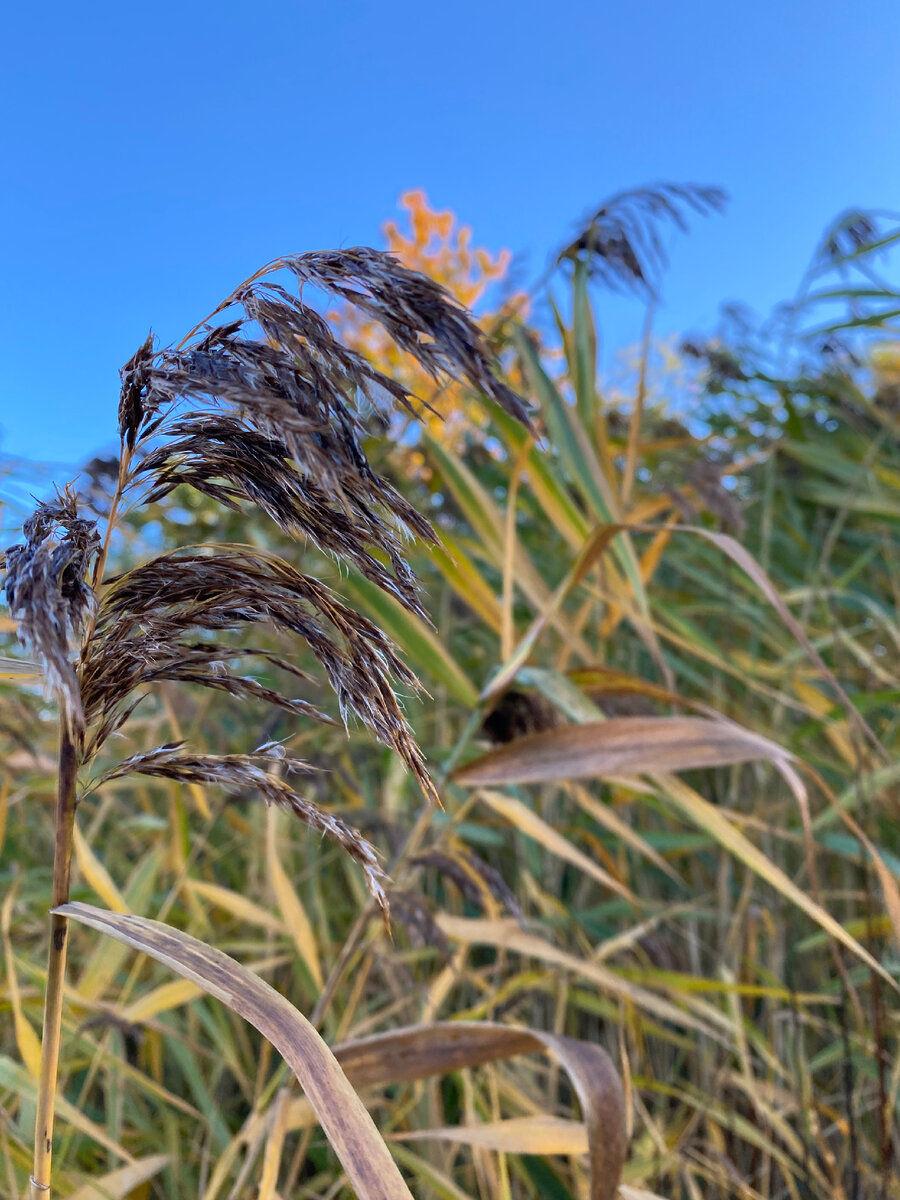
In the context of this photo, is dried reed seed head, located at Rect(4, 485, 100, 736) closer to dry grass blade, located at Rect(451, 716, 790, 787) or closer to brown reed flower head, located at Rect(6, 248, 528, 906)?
brown reed flower head, located at Rect(6, 248, 528, 906)

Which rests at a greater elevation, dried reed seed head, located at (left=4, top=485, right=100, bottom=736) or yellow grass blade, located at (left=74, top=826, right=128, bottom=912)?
dried reed seed head, located at (left=4, top=485, right=100, bottom=736)

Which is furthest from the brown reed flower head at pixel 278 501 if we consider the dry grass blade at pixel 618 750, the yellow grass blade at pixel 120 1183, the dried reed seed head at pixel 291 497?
the yellow grass blade at pixel 120 1183

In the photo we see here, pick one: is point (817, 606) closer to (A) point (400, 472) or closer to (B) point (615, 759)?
(A) point (400, 472)

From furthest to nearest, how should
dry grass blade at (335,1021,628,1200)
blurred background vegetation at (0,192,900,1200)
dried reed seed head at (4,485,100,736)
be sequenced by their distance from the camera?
blurred background vegetation at (0,192,900,1200)
dry grass blade at (335,1021,628,1200)
dried reed seed head at (4,485,100,736)

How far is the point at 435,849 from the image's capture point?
0.89 m

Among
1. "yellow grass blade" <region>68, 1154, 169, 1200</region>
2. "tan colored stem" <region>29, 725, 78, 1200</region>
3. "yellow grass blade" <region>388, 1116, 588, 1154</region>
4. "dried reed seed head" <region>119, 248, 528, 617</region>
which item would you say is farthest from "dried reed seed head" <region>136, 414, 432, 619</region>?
"yellow grass blade" <region>68, 1154, 169, 1200</region>

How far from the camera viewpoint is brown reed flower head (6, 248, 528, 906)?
1.17 feet

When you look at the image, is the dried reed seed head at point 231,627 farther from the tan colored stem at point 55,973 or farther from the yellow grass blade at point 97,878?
the yellow grass blade at point 97,878

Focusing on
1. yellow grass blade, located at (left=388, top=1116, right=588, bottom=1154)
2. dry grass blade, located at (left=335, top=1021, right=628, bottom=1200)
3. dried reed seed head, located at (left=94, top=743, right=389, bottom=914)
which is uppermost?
dried reed seed head, located at (left=94, top=743, right=389, bottom=914)

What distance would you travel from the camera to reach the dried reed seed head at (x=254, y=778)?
369mm

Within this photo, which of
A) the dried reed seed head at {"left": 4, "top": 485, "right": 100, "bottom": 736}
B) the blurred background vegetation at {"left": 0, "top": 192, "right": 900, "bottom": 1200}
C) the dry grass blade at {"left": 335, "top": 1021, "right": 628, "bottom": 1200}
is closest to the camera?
the dried reed seed head at {"left": 4, "top": 485, "right": 100, "bottom": 736}

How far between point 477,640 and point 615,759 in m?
1.25

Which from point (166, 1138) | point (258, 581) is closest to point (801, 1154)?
point (166, 1138)

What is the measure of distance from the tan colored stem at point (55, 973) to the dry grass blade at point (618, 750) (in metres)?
0.42
